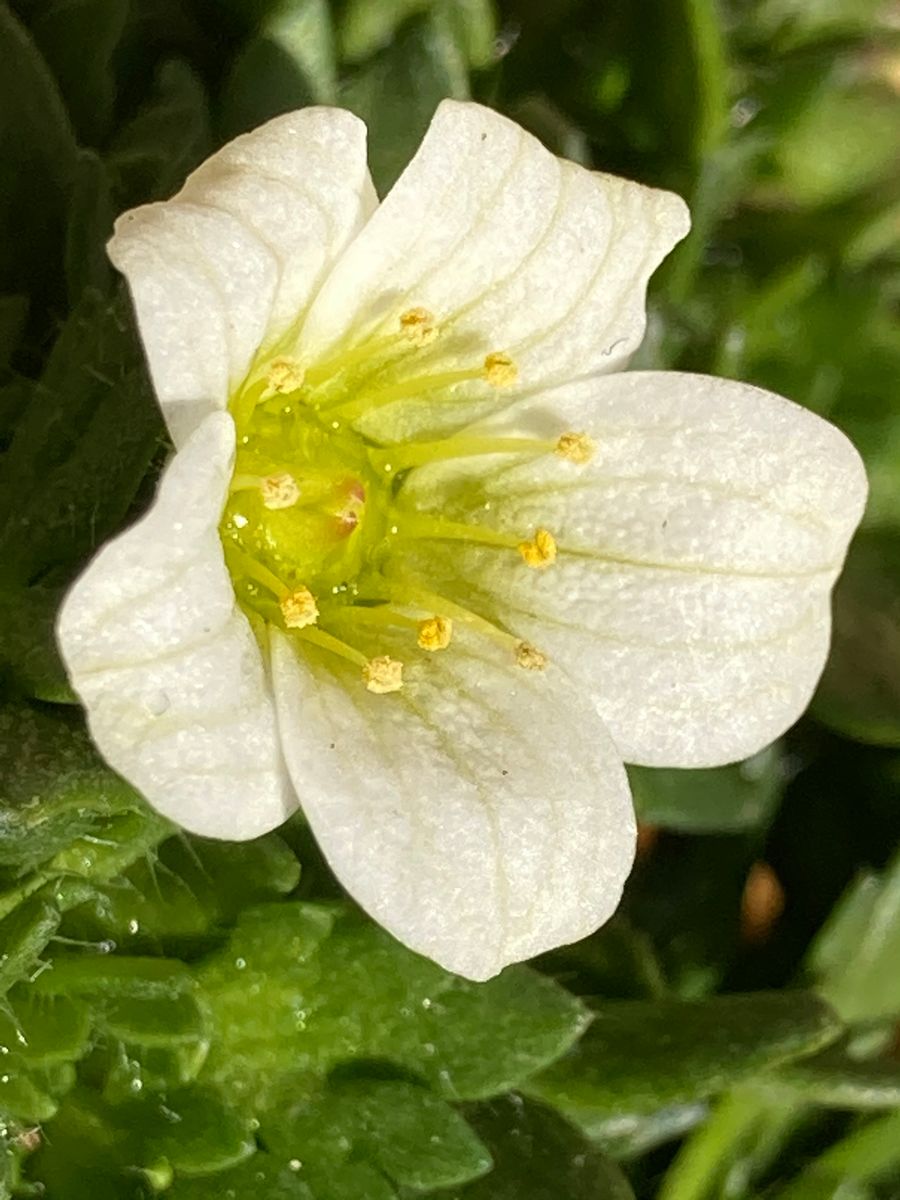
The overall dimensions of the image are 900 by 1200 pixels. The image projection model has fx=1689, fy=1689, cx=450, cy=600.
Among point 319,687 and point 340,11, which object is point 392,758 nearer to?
point 319,687

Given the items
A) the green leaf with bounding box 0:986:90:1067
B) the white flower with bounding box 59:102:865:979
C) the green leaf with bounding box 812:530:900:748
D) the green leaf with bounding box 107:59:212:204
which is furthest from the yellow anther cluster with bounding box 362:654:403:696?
the green leaf with bounding box 812:530:900:748

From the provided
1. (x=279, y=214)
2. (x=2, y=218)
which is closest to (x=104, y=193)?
(x=2, y=218)

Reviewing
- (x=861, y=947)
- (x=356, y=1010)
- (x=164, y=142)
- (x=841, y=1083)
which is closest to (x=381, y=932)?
(x=356, y=1010)

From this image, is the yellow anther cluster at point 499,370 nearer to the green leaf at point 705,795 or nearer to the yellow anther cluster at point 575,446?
the yellow anther cluster at point 575,446

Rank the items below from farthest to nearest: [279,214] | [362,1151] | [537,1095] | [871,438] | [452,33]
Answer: [871,438] → [452,33] → [537,1095] → [362,1151] → [279,214]

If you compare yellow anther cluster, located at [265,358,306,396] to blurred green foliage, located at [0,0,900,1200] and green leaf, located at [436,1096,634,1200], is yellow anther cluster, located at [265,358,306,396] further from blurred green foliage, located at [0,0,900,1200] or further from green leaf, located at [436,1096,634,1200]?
green leaf, located at [436,1096,634,1200]

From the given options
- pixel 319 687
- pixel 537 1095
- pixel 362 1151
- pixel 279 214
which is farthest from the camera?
pixel 537 1095

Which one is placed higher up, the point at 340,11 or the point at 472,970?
the point at 340,11

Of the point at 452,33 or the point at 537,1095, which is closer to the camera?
the point at 537,1095

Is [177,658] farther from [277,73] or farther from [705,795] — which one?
[705,795]
